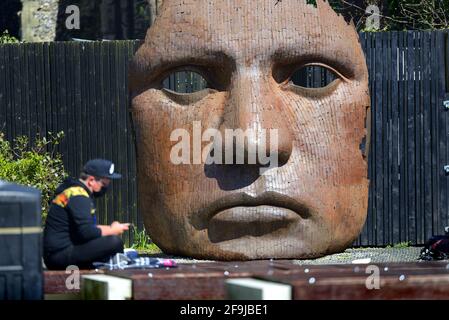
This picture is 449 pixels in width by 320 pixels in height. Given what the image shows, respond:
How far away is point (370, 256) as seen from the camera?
10.3 m

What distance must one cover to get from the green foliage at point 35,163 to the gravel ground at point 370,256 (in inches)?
98.6

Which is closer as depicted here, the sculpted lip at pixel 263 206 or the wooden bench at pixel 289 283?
the wooden bench at pixel 289 283

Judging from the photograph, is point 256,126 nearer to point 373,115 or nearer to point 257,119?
point 257,119

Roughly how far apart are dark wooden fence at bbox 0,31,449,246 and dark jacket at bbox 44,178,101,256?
4652 mm

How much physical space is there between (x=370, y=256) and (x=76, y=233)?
3293 millimetres

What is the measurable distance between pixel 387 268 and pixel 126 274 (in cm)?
156

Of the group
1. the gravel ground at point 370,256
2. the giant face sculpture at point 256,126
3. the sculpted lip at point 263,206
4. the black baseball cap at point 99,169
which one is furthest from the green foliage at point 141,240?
the black baseball cap at point 99,169

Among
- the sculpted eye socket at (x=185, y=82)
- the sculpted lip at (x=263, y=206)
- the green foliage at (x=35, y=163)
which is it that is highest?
the sculpted eye socket at (x=185, y=82)

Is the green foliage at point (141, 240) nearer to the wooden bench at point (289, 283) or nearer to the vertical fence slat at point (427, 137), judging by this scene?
the vertical fence slat at point (427, 137)

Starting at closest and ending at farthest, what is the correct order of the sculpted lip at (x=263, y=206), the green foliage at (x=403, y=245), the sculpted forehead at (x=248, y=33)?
the sculpted lip at (x=263, y=206)
the sculpted forehead at (x=248, y=33)
the green foliage at (x=403, y=245)

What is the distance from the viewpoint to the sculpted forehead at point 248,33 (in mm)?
9242

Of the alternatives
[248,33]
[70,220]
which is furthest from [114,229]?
[248,33]

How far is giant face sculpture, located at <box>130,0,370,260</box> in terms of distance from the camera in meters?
9.12
